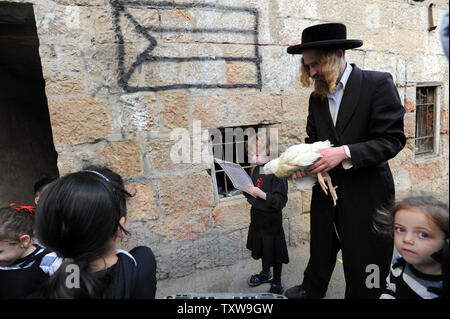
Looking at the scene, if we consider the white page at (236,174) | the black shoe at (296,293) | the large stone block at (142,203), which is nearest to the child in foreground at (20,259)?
the large stone block at (142,203)

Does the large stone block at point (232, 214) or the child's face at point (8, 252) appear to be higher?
the child's face at point (8, 252)

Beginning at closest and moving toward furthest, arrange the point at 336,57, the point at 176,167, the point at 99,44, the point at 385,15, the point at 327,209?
1. the point at 336,57
2. the point at 327,209
3. the point at 99,44
4. the point at 176,167
5. the point at 385,15

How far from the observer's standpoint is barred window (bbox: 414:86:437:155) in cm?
397

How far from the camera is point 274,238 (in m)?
2.28

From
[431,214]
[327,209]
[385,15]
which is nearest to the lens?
[431,214]

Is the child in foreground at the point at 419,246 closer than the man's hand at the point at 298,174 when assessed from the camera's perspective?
Yes

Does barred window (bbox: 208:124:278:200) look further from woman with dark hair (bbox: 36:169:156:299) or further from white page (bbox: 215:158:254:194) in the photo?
woman with dark hair (bbox: 36:169:156:299)

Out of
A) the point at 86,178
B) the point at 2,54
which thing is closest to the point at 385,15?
the point at 86,178

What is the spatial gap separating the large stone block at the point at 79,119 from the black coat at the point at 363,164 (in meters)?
1.67

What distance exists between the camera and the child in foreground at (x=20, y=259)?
1257 millimetres

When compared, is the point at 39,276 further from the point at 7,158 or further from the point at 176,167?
the point at 7,158

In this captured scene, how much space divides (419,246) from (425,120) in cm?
395

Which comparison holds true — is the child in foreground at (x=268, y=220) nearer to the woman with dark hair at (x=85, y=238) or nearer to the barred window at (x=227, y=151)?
the barred window at (x=227, y=151)

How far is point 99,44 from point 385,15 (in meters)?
3.22
